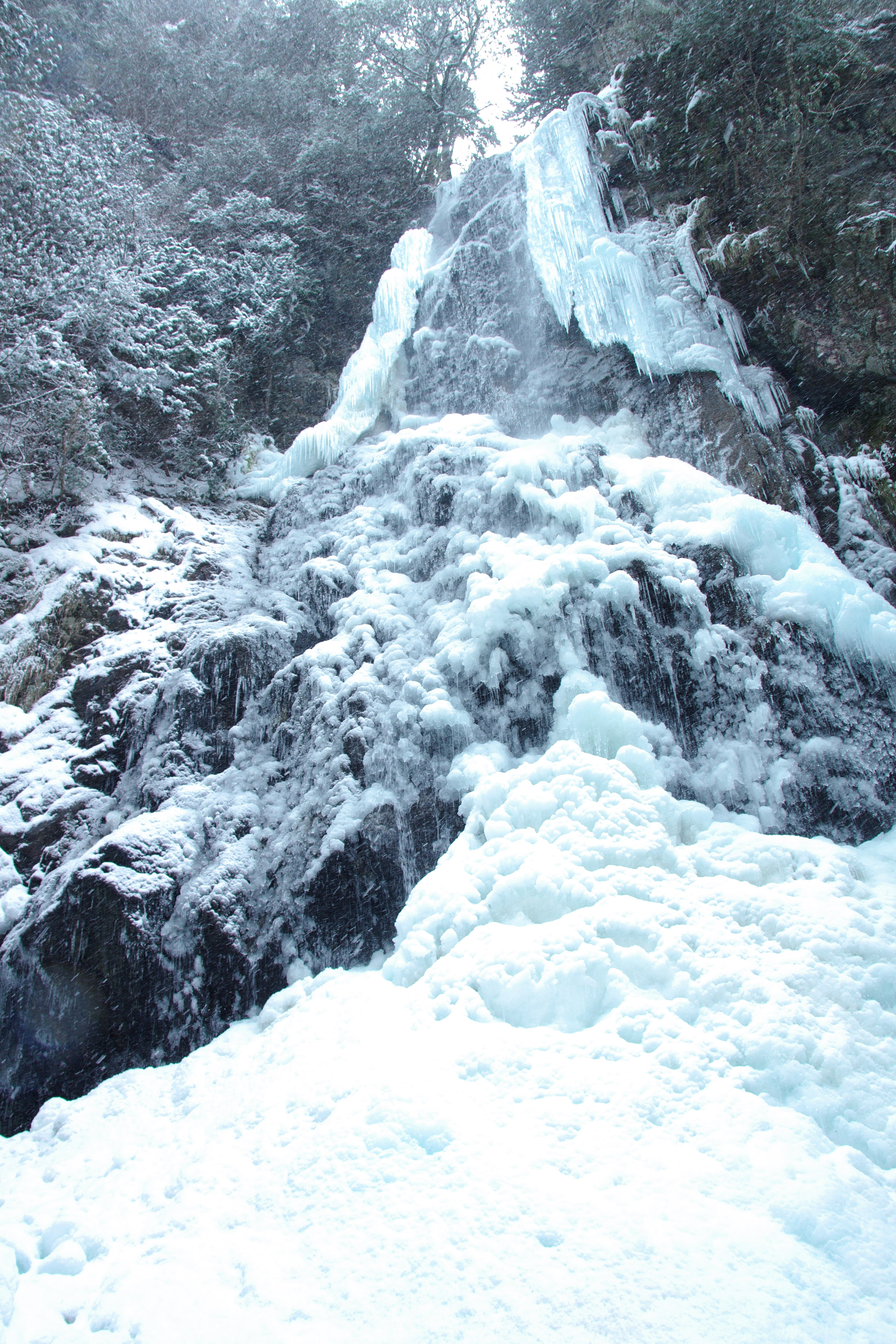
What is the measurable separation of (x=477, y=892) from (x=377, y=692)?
1973mm

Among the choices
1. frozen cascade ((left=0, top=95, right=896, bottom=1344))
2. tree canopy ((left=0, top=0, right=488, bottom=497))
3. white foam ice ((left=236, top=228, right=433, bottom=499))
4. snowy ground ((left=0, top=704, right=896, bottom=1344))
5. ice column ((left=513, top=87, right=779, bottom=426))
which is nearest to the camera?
snowy ground ((left=0, top=704, right=896, bottom=1344))

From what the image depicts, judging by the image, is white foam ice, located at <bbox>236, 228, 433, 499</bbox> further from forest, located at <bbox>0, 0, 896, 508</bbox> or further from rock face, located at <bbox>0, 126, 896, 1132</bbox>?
rock face, located at <bbox>0, 126, 896, 1132</bbox>

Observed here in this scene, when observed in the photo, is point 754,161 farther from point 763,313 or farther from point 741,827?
point 741,827

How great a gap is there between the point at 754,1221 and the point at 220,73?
18147mm

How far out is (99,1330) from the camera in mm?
2189

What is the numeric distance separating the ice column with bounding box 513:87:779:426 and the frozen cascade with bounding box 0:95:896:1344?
15 centimetres

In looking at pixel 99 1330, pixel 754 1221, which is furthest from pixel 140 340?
pixel 754 1221

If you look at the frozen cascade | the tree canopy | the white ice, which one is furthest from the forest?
the white ice

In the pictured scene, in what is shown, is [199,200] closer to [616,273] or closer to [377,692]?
[616,273]

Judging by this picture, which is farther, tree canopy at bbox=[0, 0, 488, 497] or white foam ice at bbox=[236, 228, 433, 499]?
white foam ice at bbox=[236, 228, 433, 499]

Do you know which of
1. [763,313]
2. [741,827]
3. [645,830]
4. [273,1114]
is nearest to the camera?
[273,1114]

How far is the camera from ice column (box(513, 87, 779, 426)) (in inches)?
271

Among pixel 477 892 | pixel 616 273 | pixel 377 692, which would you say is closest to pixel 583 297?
pixel 616 273

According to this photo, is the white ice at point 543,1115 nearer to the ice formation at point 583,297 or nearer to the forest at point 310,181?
the ice formation at point 583,297
